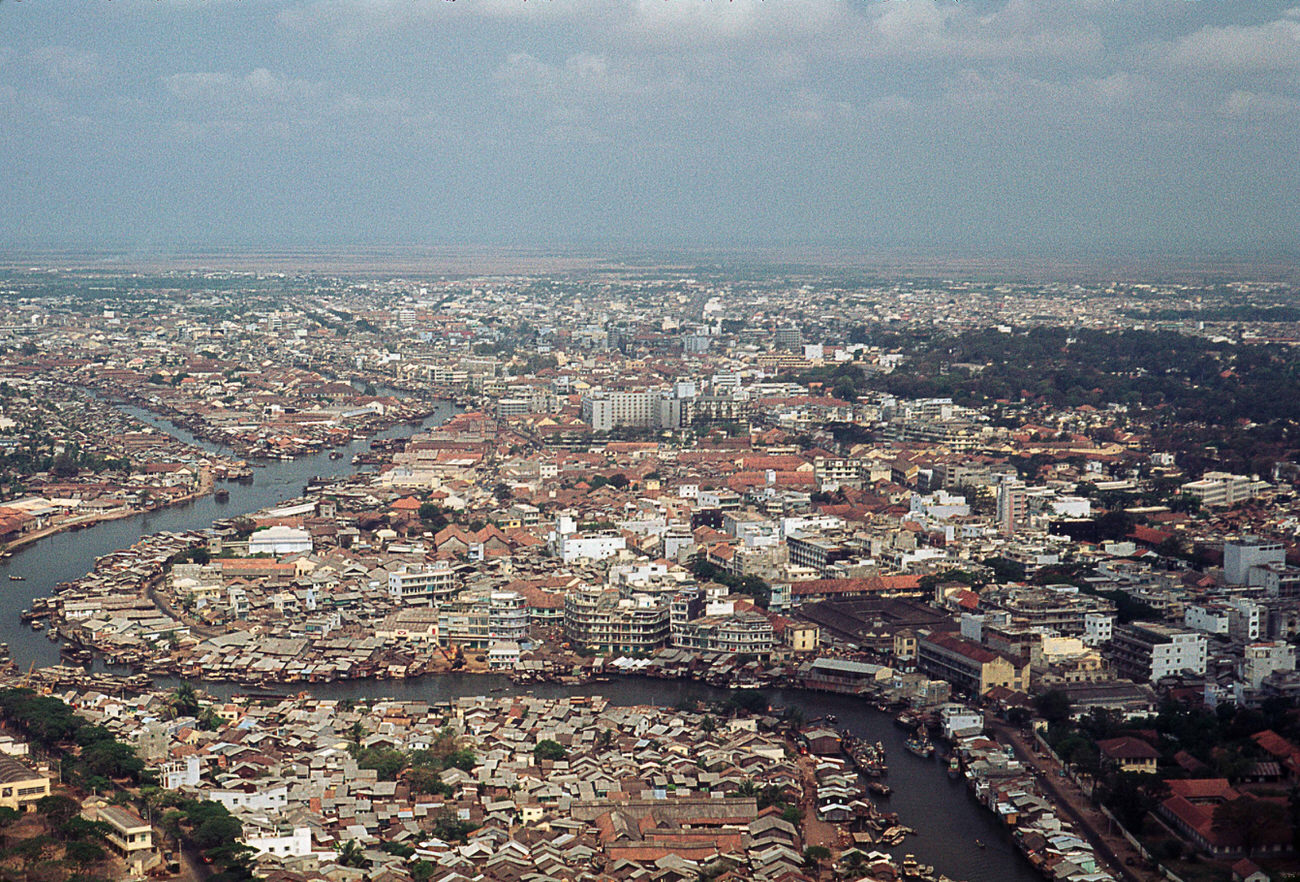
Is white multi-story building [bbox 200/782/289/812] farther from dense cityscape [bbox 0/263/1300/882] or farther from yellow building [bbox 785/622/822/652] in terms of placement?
yellow building [bbox 785/622/822/652]

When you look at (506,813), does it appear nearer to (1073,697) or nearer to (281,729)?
(281,729)

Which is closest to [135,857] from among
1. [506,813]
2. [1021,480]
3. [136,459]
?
[506,813]

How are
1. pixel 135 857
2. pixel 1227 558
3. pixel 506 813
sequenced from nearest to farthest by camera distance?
1. pixel 135 857
2. pixel 506 813
3. pixel 1227 558

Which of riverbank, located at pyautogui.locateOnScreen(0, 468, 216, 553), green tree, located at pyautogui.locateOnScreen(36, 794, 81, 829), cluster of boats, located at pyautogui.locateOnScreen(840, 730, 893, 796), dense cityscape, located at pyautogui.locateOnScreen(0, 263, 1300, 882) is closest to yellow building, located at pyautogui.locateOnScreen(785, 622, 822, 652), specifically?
dense cityscape, located at pyautogui.locateOnScreen(0, 263, 1300, 882)

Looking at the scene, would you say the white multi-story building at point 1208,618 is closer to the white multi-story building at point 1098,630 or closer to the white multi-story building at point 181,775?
the white multi-story building at point 1098,630

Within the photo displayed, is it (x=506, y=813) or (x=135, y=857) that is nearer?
(x=135, y=857)

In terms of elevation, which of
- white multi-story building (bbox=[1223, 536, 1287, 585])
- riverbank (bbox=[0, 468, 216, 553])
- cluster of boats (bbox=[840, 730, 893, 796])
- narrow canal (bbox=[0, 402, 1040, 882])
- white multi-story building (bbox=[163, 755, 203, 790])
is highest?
white multi-story building (bbox=[1223, 536, 1287, 585])

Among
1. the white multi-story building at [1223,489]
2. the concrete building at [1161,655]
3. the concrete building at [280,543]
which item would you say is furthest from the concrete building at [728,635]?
the white multi-story building at [1223,489]

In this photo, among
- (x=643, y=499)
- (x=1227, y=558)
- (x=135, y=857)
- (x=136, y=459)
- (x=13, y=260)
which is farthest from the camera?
(x=13, y=260)
